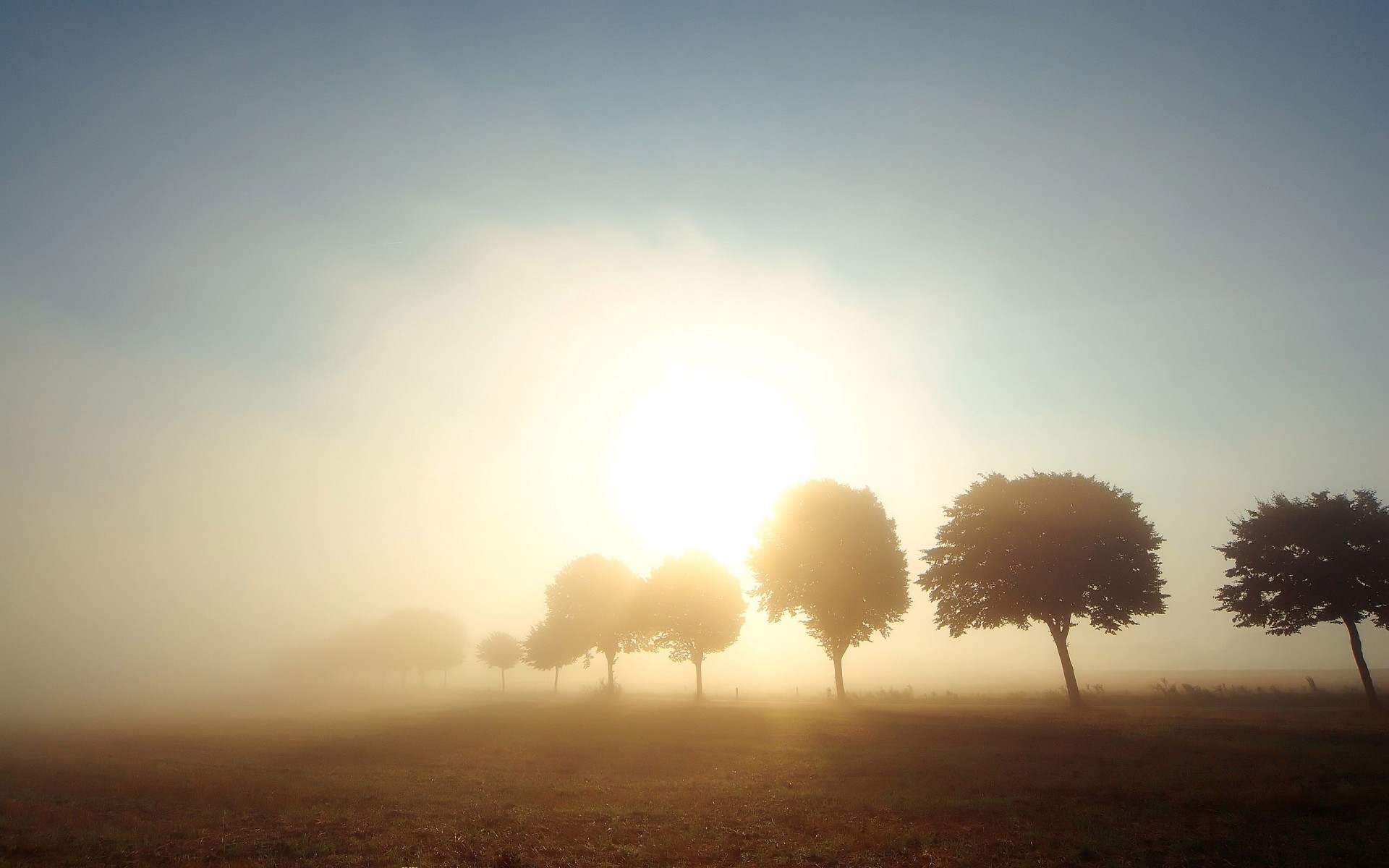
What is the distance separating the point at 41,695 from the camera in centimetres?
18662

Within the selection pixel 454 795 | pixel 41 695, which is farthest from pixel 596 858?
pixel 41 695

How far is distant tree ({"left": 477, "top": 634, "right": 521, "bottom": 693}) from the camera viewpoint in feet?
357

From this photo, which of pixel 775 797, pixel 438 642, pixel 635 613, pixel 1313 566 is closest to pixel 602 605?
pixel 635 613

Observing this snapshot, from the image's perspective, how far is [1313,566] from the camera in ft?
111

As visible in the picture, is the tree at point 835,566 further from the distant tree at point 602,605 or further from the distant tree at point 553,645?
the distant tree at point 553,645

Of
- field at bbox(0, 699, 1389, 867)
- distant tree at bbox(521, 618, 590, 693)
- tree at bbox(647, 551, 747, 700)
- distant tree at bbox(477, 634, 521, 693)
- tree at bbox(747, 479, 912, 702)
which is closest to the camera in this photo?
field at bbox(0, 699, 1389, 867)

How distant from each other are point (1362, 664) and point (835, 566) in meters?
30.0

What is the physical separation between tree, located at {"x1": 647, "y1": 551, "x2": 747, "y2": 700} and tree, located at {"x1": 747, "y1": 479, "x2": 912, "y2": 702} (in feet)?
37.4

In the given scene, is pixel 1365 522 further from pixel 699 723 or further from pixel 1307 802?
pixel 699 723

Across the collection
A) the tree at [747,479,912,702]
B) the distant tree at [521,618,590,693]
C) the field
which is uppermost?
the tree at [747,479,912,702]

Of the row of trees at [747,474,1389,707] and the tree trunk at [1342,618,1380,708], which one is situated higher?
the row of trees at [747,474,1389,707]

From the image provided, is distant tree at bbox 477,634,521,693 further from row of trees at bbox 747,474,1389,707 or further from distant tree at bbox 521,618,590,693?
row of trees at bbox 747,474,1389,707

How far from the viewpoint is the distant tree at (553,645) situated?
247 ft

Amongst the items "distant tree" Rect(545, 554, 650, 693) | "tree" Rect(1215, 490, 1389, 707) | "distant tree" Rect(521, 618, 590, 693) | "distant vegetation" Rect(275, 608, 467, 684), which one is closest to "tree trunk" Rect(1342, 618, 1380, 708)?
"tree" Rect(1215, 490, 1389, 707)
